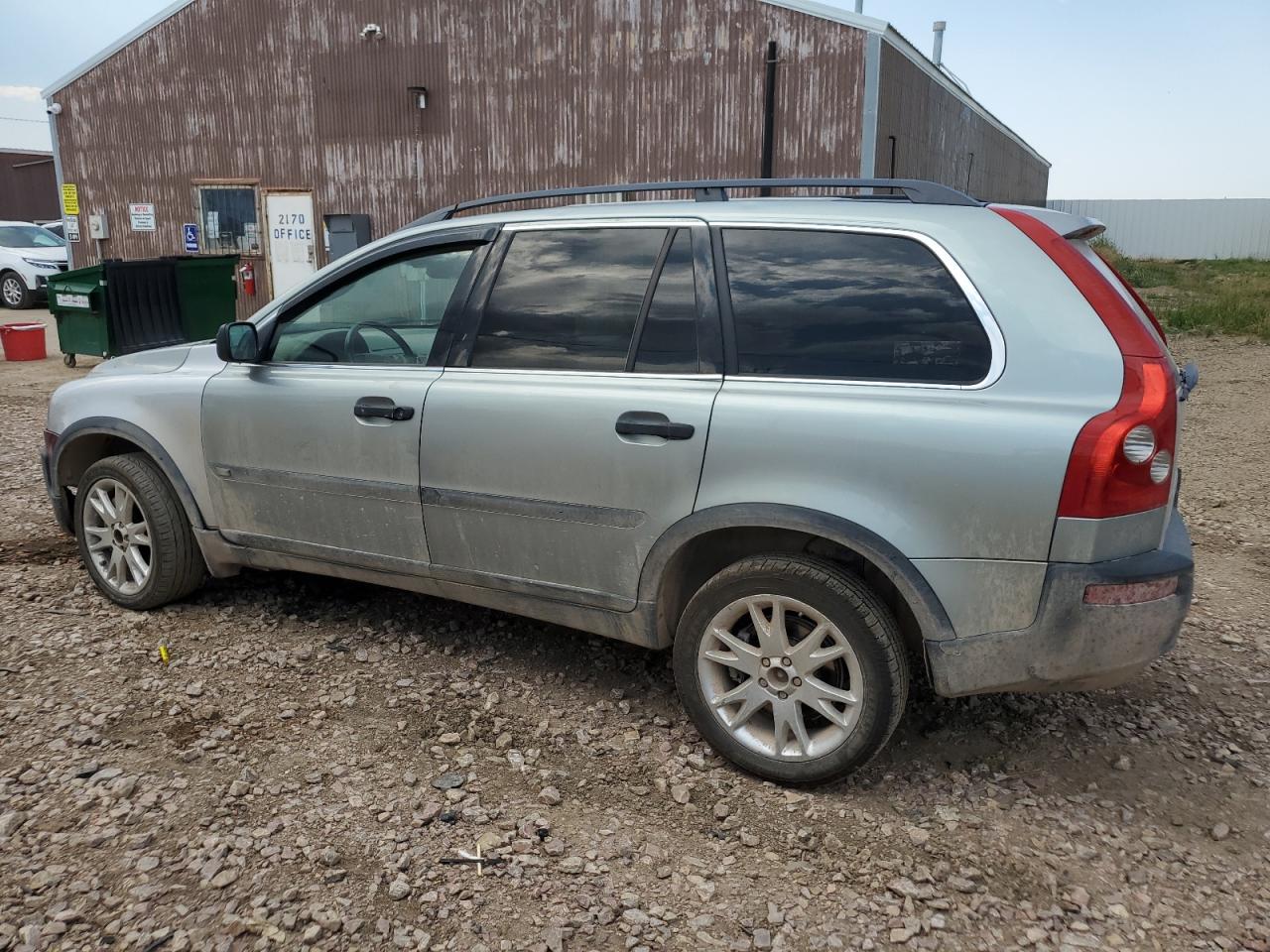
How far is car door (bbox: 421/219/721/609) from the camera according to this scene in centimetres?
311

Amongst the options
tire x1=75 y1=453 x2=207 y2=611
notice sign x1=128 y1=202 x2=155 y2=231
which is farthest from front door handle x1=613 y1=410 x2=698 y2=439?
notice sign x1=128 y1=202 x2=155 y2=231

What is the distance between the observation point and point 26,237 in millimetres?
19625

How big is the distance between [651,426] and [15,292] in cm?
2032

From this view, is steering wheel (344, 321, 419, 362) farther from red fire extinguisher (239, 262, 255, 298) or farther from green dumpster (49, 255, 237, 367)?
red fire extinguisher (239, 262, 255, 298)

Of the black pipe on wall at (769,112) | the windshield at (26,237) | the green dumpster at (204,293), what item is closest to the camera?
the green dumpster at (204,293)

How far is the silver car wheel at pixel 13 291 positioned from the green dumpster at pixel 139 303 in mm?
8037

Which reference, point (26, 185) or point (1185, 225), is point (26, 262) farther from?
point (1185, 225)

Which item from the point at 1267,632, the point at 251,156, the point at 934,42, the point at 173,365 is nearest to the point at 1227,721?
the point at 1267,632

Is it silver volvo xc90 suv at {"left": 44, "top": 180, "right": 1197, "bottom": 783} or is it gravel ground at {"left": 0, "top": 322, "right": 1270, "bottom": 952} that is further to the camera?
silver volvo xc90 suv at {"left": 44, "top": 180, "right": 1197, "bottom": 783}

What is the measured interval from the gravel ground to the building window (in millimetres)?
13350

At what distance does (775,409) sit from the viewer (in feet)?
9.59

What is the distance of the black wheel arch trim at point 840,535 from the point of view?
2.77m

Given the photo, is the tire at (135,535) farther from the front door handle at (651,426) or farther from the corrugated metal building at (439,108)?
the corrugated metal building at (439,108)

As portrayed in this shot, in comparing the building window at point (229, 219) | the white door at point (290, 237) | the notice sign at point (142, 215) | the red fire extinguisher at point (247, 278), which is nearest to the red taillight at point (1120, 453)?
the white door at point (290, 237)
